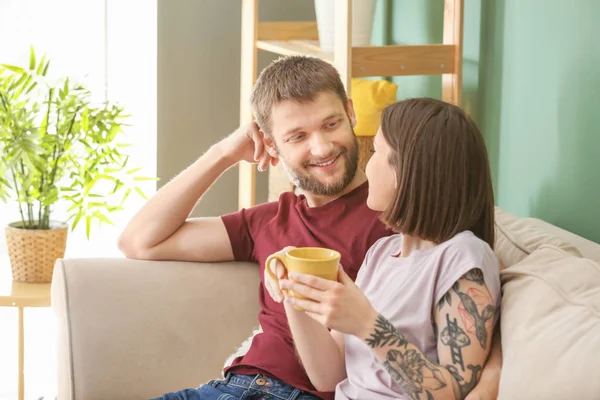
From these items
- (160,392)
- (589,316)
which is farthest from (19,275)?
(589,316)

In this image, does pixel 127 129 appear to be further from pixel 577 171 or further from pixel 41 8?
pixel 577 171

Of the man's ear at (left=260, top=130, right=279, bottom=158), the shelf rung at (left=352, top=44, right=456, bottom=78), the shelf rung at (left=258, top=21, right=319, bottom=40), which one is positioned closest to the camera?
the man's ear at (left=260, top=130, right=279, bottom=158)

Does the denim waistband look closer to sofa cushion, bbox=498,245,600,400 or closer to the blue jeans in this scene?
the blue jeans

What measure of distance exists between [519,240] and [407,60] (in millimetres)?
921

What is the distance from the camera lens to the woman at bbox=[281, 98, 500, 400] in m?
1.32

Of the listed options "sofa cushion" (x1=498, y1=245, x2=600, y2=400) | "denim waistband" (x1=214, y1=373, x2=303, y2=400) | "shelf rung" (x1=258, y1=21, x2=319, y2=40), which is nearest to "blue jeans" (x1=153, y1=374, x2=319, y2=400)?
"denim waistband" (x1=214, y1=373, x2=303, y2=400)

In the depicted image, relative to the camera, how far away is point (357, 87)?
2594 mm

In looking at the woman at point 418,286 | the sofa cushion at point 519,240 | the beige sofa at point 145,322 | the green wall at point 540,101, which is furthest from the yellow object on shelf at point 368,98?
the woman at point 418,286

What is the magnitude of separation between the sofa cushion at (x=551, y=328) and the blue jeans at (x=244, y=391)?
1.56ft

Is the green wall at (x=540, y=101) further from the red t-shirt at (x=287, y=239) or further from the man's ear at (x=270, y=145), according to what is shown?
the man's ear at (x=270, y=145)

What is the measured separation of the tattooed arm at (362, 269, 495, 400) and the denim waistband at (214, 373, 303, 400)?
39 centimetres

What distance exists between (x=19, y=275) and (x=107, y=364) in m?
0.90

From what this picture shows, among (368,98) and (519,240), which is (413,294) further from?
(368,98)

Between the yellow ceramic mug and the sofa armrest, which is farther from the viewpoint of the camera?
the sofa armrest
